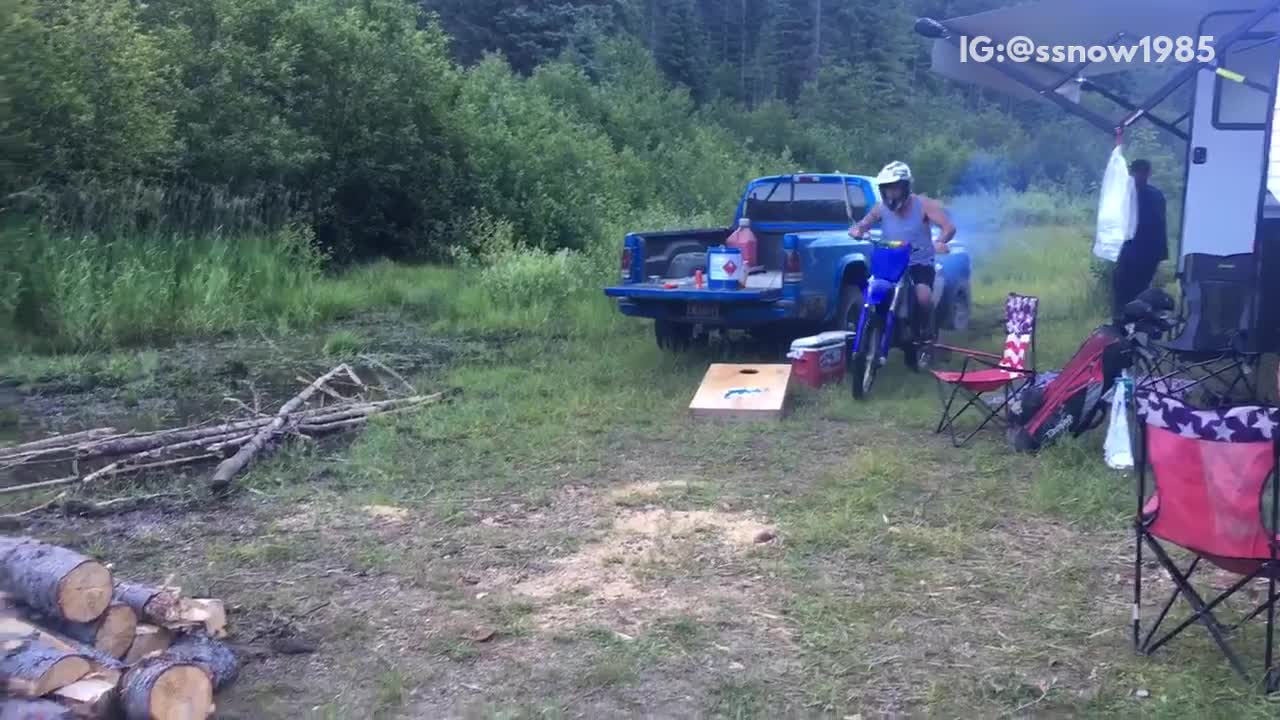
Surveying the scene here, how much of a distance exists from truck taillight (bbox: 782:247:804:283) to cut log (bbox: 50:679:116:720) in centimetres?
626

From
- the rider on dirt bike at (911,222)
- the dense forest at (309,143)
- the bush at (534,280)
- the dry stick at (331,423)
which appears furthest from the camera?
the bush at (534,280)

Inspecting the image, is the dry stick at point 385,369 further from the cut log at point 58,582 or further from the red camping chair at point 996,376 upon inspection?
the cut log at point 58,582

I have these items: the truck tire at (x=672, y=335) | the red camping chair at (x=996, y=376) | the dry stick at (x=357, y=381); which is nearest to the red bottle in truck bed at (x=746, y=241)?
the truck tire at (x=672, y=335)

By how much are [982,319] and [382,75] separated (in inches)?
336

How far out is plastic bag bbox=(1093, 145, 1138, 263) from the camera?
315 inches

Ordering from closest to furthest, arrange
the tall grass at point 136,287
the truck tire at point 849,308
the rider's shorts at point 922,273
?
the rider's shorts at point 922,273
the truck tire at point 849,308
the tall grass at point 136,287

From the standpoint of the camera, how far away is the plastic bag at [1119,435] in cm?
643

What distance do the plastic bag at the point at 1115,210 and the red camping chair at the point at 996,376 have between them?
66 cm

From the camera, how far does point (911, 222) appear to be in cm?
869

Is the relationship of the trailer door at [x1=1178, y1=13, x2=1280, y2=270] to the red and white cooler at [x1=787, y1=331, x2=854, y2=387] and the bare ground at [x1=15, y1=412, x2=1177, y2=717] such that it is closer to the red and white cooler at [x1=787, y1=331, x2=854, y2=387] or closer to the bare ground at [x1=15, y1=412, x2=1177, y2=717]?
the red and white cooler at [x1=787, y1=331, x2=854, y2=387]

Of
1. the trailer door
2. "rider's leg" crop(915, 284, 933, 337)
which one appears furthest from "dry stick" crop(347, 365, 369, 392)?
the trailer door

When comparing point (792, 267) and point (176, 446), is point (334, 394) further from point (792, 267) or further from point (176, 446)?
point (792, 267)

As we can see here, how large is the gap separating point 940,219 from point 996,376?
5.25 ft

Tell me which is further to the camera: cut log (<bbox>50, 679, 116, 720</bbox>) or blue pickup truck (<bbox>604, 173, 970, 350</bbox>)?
blue pickup truck (<bbox>604, 173, 970, 350</bbox>)
